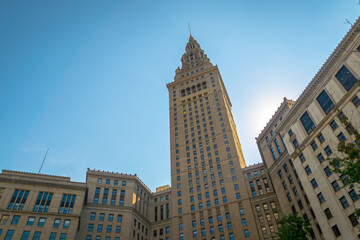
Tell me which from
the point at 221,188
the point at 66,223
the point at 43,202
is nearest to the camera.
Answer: the point at 66,223

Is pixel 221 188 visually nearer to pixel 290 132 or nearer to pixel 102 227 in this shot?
pixel 290 132

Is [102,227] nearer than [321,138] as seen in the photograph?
No

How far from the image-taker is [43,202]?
6431 cm

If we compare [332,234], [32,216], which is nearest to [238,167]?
[332,234]

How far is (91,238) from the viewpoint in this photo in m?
67.1

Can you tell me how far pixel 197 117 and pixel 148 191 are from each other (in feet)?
99.3

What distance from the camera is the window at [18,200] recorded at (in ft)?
201

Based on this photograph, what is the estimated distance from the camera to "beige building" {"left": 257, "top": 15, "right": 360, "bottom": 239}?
4409 centimetres

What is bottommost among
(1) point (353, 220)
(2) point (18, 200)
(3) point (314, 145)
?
(1) point (353, 220)

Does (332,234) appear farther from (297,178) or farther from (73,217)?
(73,217)

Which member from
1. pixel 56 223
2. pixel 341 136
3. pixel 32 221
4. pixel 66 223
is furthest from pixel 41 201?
pixel 341 136

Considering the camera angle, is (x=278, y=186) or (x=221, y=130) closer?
(x=278, y=186)

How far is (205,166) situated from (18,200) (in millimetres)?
48595

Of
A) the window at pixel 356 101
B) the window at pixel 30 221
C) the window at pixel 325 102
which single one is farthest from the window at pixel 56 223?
the window at pixel 356 101
